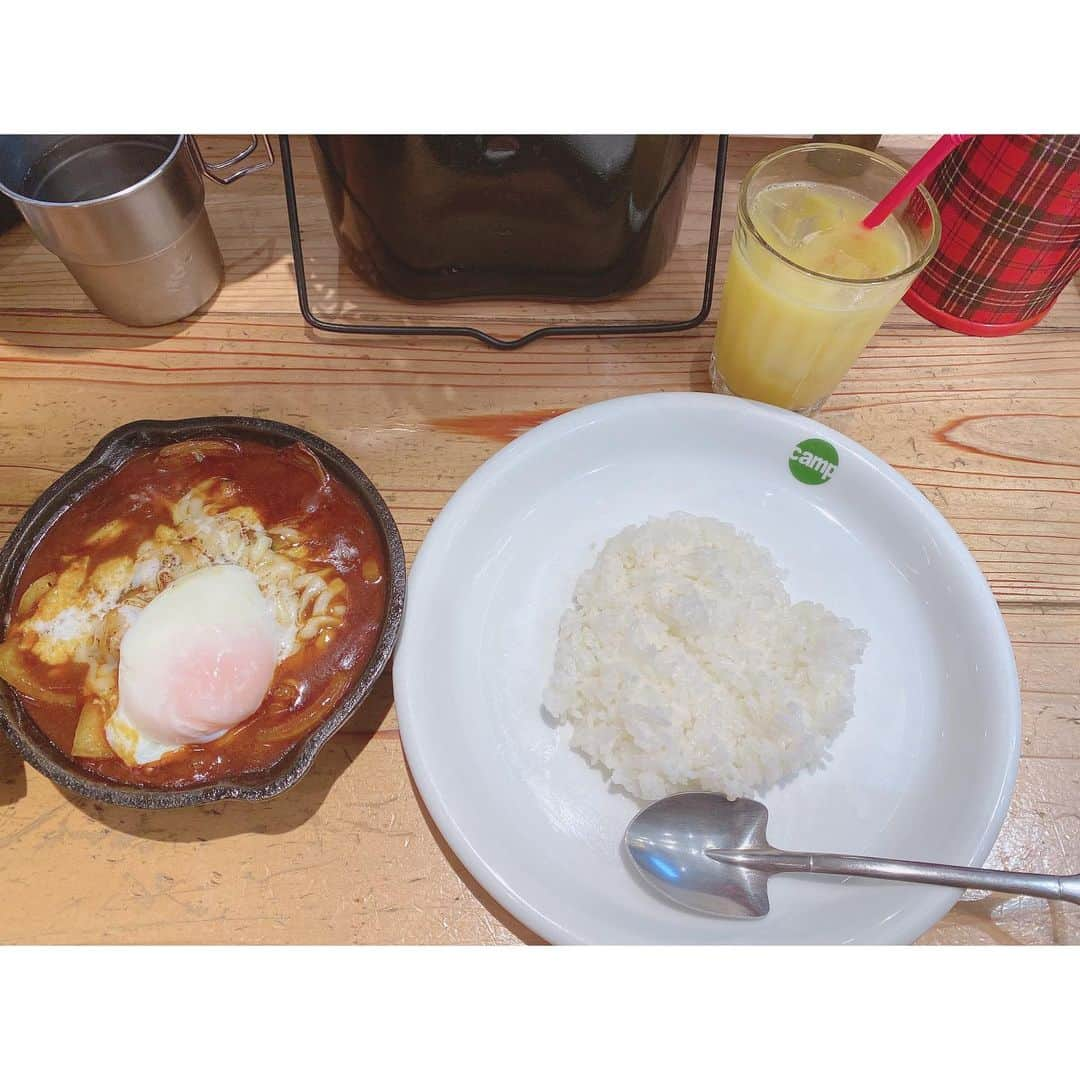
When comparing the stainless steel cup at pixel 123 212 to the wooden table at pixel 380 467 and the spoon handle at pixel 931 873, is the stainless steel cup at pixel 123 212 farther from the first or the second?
the spoon handle at pixel 931 873

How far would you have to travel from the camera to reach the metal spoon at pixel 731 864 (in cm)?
116

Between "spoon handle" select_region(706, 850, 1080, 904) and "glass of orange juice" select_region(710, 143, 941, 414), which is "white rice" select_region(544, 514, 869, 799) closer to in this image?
"spoon handle" select_region(706, 850, 1080, 904)

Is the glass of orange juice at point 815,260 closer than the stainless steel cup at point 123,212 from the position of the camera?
Yes

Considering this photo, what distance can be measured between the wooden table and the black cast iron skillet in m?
0.21

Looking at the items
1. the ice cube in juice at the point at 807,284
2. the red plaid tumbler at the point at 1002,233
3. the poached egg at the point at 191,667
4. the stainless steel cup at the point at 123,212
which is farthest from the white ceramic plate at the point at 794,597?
the stainless steel cup at the point at 123,212

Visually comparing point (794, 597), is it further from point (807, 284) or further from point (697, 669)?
point (807, 284)

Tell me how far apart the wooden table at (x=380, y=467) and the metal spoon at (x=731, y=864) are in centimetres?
21

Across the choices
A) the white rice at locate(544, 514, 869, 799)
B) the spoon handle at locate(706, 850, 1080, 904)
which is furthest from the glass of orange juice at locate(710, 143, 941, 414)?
the spoon handle at locate(706, 850, 1080, 904)

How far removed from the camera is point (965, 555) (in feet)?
4.91

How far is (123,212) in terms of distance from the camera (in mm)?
1609

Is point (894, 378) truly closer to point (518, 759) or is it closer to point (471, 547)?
point (471, 547)

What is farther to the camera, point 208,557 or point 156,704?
point 208,557

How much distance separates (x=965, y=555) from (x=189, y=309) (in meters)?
1.73

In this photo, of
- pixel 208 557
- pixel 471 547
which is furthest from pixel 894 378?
pixel 208 557
